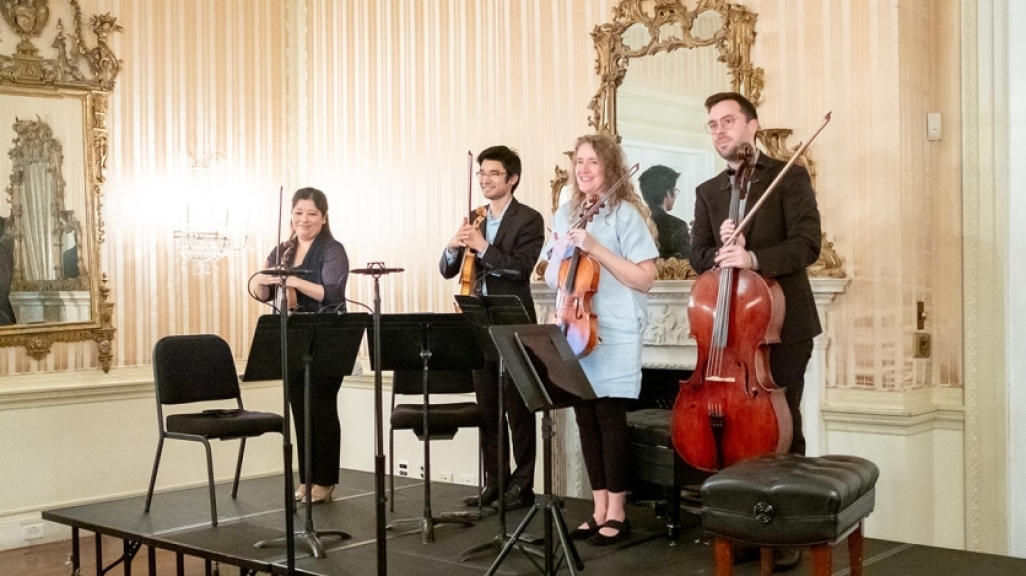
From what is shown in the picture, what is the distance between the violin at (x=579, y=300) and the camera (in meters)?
3.53

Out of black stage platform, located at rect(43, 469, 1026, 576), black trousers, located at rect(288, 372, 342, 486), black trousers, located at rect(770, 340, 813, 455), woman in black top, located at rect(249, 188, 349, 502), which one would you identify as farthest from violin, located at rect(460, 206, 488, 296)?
black trousers, located at rect(770, 340, 813, 455)

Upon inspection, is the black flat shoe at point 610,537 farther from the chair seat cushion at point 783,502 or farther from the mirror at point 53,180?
the mirror at point 53,180

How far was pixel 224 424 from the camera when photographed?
14.5ft

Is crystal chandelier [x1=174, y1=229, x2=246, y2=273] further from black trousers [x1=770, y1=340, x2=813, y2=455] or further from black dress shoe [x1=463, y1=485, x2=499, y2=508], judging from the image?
black trousers [x1=770, y1=340, x2=813, y2=455]

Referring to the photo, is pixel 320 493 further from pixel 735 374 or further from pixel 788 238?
pixel 788 238

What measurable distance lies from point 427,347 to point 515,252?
54 centimetres

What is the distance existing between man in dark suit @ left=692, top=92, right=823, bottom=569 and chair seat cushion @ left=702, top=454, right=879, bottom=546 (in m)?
0.33

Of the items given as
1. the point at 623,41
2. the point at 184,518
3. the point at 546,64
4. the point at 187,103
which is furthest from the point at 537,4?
the point at 184,518

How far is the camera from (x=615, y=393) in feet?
11.8

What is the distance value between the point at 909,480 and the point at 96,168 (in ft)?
13.9

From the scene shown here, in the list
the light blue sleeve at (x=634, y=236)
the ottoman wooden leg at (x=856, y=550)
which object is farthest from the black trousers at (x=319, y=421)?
the ottoman wooden leg at (x=856, y=550)

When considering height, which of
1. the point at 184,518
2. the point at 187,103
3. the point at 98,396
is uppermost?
the point at 187,103

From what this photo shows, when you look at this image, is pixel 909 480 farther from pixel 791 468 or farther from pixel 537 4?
pixel 537 4

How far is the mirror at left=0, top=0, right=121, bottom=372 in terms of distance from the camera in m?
5.38
